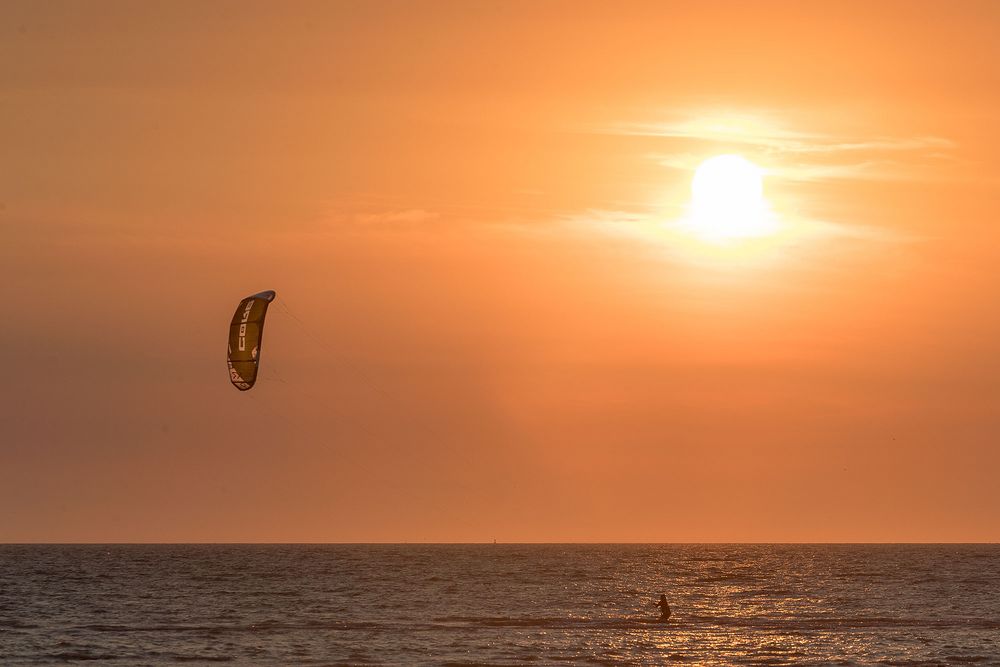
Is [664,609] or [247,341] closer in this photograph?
[247,341]

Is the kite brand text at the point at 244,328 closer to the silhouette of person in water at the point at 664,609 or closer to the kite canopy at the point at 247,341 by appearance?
the kite canopy at the point at 247,341

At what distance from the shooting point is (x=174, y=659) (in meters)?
46.3

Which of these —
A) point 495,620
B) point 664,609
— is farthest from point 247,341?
point 664,609

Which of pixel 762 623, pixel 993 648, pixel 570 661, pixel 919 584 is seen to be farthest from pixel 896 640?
pixel 919 584

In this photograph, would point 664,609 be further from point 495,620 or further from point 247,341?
point 247,341

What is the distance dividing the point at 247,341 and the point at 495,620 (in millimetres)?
17833

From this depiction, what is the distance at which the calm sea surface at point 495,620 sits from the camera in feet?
158

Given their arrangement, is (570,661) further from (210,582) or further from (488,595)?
(210,582)

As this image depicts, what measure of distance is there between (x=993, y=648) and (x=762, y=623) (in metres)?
12.5

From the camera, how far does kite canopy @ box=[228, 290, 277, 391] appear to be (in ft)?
174

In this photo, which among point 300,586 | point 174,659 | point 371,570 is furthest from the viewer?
point 371,570

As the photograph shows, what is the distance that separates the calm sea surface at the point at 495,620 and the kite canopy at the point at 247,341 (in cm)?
1013

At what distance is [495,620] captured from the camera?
202ft

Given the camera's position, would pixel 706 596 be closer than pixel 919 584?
Yes
